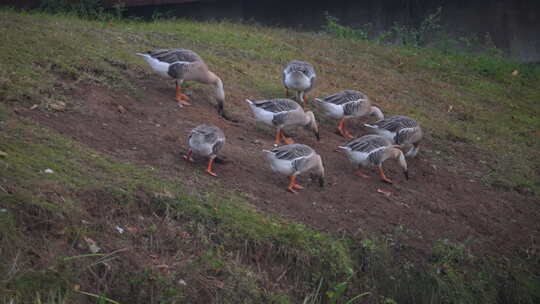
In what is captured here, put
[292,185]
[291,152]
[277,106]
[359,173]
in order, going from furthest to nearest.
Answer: [277,106], [359,173], [292,185], [291,152]

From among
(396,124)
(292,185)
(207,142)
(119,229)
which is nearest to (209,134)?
(207,142)

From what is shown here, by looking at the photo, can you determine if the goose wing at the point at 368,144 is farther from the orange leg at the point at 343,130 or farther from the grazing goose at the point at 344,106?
the orange leg at the point at 343,130

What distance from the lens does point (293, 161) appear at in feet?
26.2

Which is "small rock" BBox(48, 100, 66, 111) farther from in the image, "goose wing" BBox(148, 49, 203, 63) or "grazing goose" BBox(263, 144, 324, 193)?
"grazing goose" BBox(263, 144, 324, 193)

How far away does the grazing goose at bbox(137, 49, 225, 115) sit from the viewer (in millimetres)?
9555

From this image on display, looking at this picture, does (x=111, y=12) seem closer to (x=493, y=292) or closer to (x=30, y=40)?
(x=30, y=40)

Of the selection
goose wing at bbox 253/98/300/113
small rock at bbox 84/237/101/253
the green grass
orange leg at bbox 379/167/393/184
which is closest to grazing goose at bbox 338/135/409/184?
orange leg at bbox 379/167/393/184

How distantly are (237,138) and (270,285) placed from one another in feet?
9.76

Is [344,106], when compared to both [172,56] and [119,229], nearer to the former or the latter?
[172,56]

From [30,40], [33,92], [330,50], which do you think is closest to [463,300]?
[33,92]

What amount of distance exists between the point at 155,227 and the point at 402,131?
15.1ft

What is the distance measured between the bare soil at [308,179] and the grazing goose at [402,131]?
0.25 m

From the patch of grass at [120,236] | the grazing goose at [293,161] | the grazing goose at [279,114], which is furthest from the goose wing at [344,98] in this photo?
the patch of grass at [120,236]

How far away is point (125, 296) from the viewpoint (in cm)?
575
